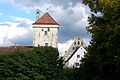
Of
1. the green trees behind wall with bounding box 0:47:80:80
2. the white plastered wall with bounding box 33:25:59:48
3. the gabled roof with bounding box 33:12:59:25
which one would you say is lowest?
the green trees behind wall with bounding box 0:47:80:80

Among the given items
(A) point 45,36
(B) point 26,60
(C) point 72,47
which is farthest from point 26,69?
(C) point 72,47

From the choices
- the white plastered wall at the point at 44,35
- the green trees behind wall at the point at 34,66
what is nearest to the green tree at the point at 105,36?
the green trees behind wall at the point at 34,66

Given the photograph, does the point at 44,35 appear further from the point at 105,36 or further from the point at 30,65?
the point at 105,36

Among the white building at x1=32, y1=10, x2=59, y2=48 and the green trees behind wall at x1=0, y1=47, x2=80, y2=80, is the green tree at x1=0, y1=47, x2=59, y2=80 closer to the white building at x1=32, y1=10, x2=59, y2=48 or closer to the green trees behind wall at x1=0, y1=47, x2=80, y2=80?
the green trees behind wall at x1=0, y1=47, x2=80, y2=80

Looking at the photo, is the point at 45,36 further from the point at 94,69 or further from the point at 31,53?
the point at 94,69

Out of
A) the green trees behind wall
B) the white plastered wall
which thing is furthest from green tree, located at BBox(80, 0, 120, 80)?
the white plastered wall

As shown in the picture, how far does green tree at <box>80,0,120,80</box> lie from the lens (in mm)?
24312

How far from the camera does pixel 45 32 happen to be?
243ft

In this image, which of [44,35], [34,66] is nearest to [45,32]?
[44,35]

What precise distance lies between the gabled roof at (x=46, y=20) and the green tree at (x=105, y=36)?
137 ft

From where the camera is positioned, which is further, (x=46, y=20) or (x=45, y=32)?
(x=46, y=20)

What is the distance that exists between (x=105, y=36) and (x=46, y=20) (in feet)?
161

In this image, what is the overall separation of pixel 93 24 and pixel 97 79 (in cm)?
650

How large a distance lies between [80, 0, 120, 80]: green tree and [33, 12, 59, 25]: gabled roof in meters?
41.7
